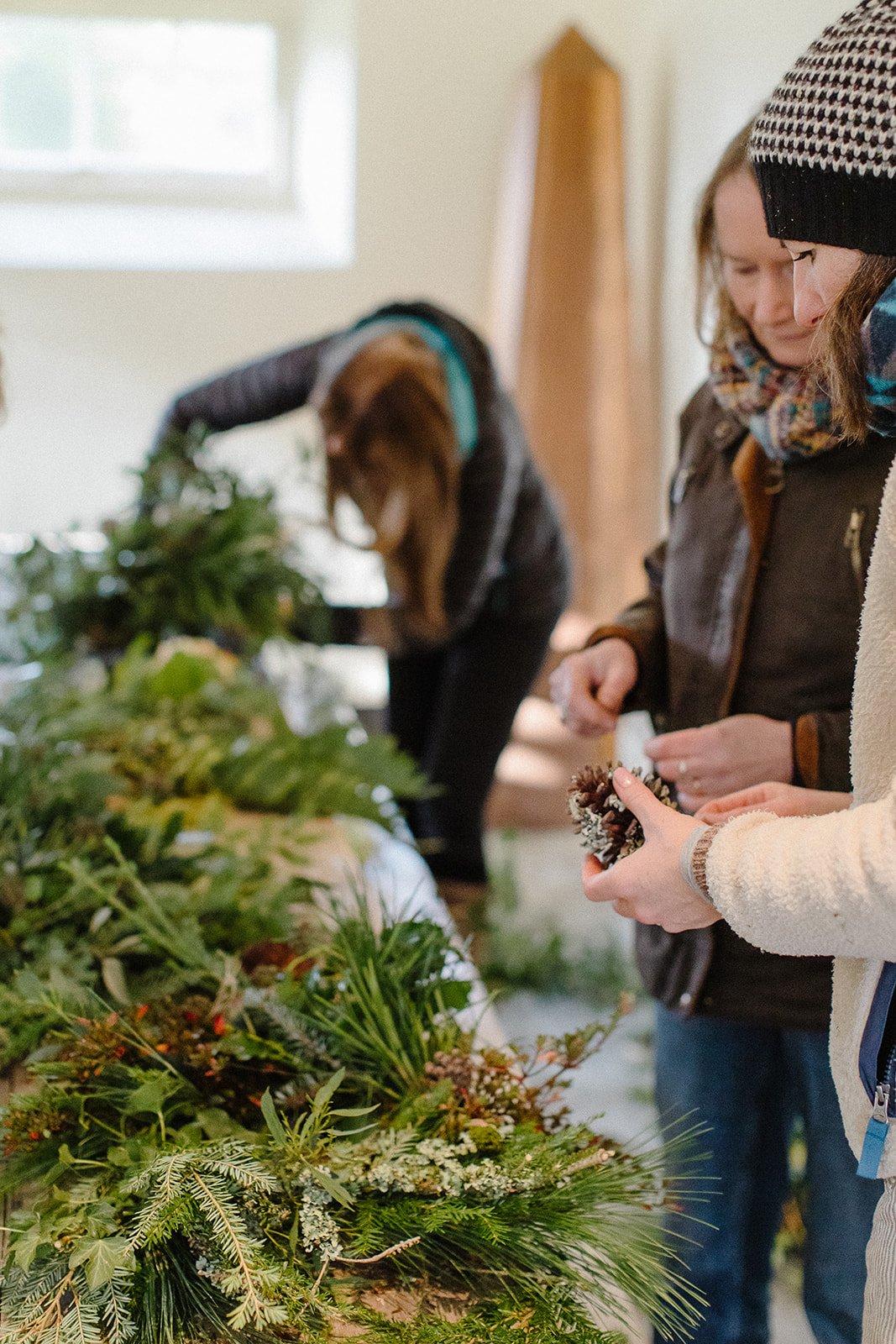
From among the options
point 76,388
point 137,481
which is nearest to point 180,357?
point 76,388

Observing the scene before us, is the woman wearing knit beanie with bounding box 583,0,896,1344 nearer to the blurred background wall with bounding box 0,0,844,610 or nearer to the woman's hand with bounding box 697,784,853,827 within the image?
the woman's hand with bounding box 697,784,853,827

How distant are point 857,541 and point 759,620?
0.41ft

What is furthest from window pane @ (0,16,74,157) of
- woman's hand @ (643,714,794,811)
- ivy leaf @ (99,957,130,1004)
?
woman's hand @ (643,714,794,811)

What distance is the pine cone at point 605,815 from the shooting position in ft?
2.90

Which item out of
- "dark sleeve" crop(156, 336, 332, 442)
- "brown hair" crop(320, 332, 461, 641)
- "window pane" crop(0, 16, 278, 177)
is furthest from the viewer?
"window pane" crop(0, 16, 278, 177)

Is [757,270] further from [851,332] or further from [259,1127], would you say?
[259,1127]

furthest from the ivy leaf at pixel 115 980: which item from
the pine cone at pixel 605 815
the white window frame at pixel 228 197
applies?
the white window frame at pixel 228 197

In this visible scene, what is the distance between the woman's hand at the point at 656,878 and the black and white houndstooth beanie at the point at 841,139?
0.37 metres

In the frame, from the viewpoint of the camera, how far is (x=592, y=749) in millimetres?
3727

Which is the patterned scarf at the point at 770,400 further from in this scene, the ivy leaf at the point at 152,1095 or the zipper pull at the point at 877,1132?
the ivy leaf at the point at 152,1095

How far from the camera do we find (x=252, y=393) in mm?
2570

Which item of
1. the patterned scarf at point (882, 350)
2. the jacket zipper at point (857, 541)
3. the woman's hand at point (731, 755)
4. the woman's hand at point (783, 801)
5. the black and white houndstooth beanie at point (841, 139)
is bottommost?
the woman's hand at point (731, 755)

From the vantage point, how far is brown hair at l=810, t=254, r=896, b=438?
2.49 ft

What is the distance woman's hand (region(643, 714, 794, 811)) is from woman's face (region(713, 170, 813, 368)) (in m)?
0.32
